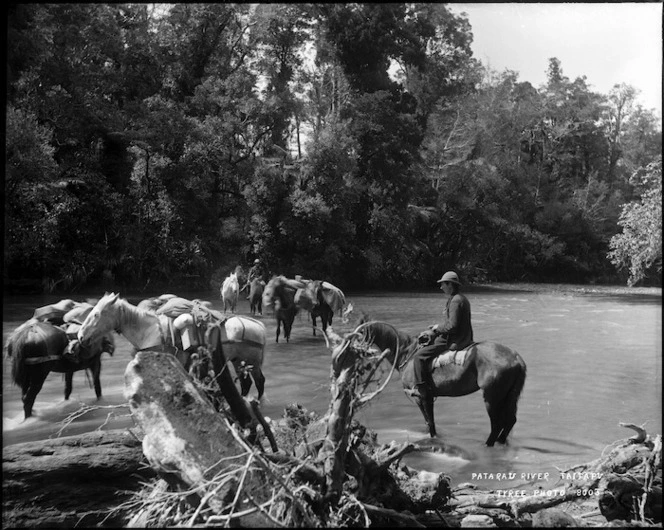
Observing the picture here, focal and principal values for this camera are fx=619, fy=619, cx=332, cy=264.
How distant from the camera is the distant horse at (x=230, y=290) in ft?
18.4

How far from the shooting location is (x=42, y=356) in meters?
4.97

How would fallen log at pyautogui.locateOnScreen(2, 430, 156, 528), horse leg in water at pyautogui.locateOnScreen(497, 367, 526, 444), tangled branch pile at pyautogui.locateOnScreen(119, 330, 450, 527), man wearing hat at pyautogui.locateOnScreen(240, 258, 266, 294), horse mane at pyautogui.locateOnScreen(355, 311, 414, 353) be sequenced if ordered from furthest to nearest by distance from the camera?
man wearing hat at pyautogui.locateOnScreen(240, 258, 266, 294)
horse mane at pyautogui.locateOnScreen(355, 311, 414, 353)
horse leg in water at pyautogui.locateOnScreen(497, 367, 526, 444)
fallen log at pyautogui.locateOnScreen(2, 430, 156, 528)
tangled branch pile at pyautogui.locateOnScreen(119, 330, 450, 527)

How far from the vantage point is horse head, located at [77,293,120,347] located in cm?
483

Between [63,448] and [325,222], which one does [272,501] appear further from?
[325,222]

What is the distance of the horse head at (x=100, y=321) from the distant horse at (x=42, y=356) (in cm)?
8

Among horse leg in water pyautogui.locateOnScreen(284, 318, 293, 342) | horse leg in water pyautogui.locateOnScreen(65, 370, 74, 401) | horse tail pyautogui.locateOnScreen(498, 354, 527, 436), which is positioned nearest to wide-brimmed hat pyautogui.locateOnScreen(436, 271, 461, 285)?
horse tail pyautogui.locateOnScreen(498, 354, 527, 436)

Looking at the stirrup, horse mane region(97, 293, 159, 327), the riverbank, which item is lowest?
the stirrup

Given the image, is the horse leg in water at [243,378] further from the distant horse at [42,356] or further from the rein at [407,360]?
the rein at [407,360]

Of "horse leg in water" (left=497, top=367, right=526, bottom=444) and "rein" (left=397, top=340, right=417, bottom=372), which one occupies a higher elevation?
"rein" (left=397, top=340, right=417, bottom=372)

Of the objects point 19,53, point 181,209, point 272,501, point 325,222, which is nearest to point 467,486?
point 272,501

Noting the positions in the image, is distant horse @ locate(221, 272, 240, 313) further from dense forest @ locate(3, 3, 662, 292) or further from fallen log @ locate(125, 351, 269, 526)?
→ fallen log @ locate(125, 351, 269, 526)

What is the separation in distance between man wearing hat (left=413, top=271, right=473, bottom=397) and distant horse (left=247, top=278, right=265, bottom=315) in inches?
58.5

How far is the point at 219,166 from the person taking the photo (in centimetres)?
562

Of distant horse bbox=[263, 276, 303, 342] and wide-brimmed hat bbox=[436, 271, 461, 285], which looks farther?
distant horse bbox=[263, 276, 303, 342]
